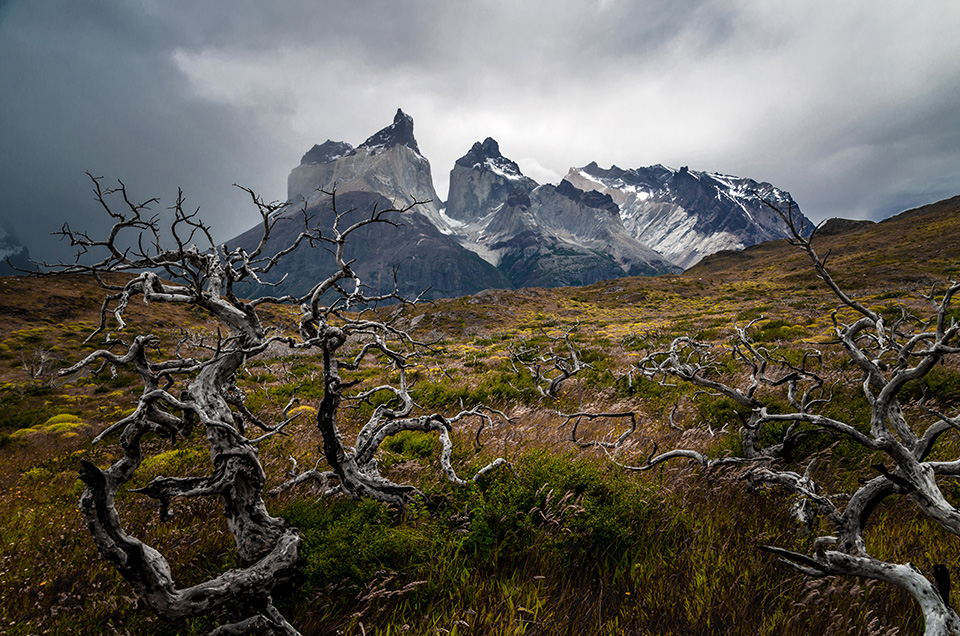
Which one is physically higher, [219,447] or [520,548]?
[219,447]

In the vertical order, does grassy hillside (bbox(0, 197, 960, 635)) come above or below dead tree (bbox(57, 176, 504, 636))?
below

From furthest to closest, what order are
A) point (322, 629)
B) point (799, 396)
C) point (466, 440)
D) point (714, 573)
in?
1. point (799, 396)
2. point (466, 440)
3. point (714, 573)
4. point (322, 629)

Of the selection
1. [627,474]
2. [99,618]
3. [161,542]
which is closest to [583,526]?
[627,474]

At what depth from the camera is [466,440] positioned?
6449mm


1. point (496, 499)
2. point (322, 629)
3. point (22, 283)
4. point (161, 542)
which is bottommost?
point (322, 629)

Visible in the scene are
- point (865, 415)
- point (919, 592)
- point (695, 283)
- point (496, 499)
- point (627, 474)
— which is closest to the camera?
point (919, 592)

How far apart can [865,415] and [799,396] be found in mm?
2404

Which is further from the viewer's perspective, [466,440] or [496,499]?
[466,440]

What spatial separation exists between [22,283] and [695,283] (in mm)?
99269

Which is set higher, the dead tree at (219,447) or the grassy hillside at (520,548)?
the dead tree at (219,447)

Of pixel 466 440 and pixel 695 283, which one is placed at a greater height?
pixel 695 283

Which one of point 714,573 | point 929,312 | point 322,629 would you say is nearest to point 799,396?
point 714,573

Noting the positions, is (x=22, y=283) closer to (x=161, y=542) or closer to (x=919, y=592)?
(x=161, y=542)

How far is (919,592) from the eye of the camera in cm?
173
